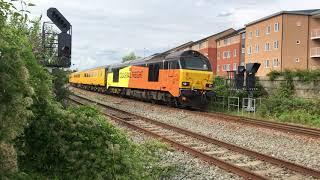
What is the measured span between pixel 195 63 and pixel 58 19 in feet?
41.8

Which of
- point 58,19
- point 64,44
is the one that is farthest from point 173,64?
point 58,19

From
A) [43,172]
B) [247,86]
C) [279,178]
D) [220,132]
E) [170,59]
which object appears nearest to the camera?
[43,172]

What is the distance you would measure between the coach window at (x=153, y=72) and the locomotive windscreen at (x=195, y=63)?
260cm

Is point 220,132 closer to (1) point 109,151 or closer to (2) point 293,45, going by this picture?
(1) point 109,151

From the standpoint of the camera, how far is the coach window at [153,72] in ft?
85.4

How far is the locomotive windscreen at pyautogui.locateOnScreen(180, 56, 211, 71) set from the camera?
2350 cm

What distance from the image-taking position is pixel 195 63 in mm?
24172

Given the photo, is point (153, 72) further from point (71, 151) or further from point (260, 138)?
point (71, 151)

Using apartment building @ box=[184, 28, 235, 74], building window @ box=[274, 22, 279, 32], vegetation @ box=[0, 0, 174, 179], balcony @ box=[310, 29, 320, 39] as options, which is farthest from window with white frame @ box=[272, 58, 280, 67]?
vegetation @ box=[0, 0, 174, 179]

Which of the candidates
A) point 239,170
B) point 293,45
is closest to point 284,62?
point 293,45

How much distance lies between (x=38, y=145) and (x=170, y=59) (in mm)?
19142

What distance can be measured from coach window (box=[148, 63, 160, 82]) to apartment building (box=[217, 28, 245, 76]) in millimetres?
50561

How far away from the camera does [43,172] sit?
562cm

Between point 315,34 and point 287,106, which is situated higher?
point 315,34
